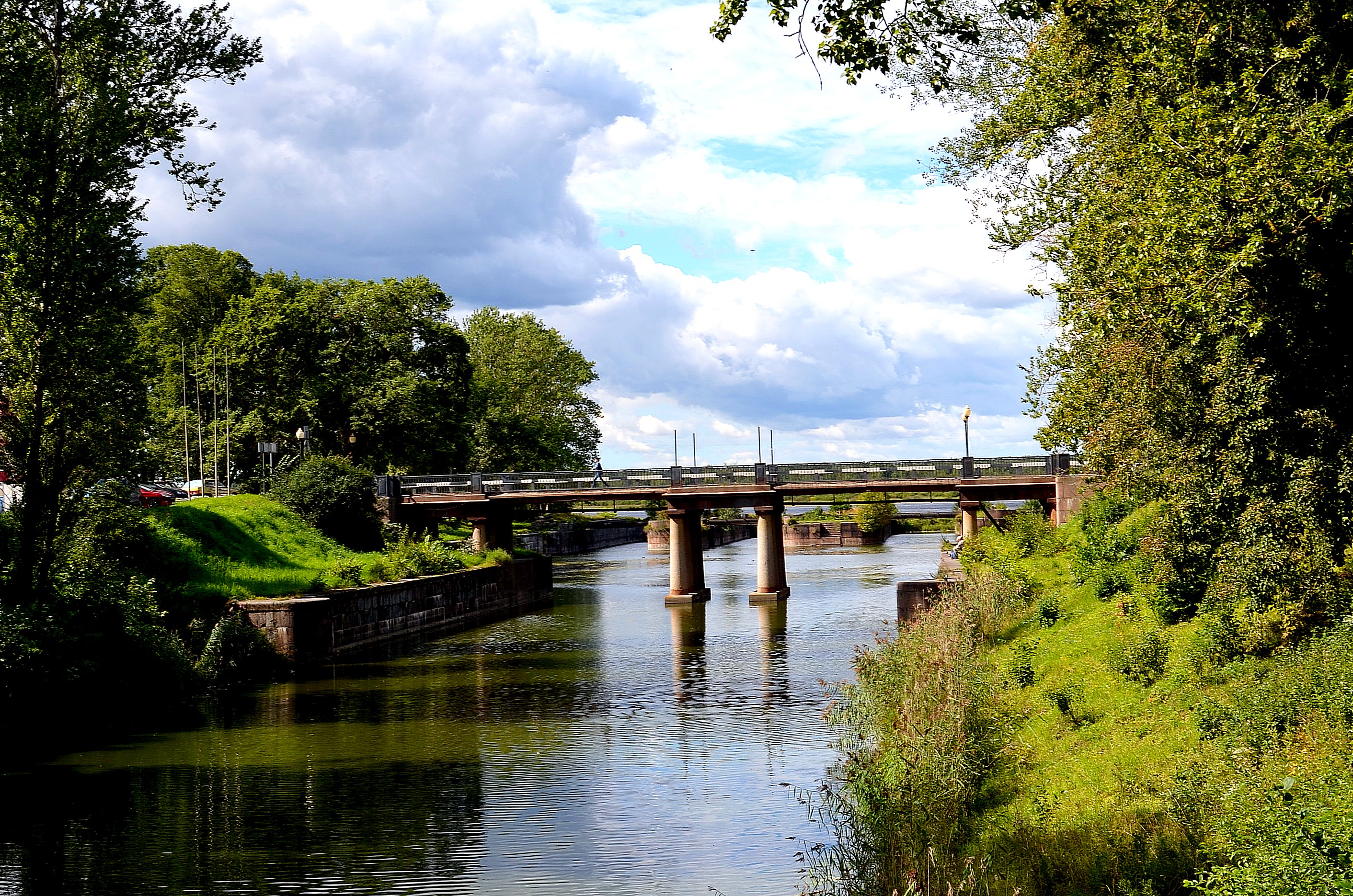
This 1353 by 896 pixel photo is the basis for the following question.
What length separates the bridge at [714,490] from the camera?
171 ft

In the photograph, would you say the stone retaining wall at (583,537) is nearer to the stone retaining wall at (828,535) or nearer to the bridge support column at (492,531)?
the stone retaining wall at (828,535)

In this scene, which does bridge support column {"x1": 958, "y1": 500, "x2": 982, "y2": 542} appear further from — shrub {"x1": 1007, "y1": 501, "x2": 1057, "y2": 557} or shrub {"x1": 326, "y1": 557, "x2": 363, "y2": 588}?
shrub {"x1": 326, "y1": 557, "x2": 363, "y2": 588}

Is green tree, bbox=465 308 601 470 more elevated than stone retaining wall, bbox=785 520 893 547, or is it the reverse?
green tree, bbox=465 308 601 470

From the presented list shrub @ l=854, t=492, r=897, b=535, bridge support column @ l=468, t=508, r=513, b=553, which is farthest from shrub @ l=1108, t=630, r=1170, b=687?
shrub @ l=854, t=492, r=897, b=535

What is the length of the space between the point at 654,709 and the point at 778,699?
2797 millimetres

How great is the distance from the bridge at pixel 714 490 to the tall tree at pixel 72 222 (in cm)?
2964

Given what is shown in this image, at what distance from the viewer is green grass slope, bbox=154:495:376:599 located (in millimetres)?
34594

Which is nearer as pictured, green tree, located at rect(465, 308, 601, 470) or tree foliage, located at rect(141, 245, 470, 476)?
tree foliage, located at rect(141, 245, 470, 476)

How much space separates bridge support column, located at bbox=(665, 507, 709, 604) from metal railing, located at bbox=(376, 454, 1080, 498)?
151 cm

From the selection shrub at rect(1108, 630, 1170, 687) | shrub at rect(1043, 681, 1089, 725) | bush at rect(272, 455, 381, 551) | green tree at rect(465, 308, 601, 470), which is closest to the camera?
shrub at rect(1043, 681, 1089, 725)

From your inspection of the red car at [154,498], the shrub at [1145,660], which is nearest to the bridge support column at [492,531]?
the red car at [154,498]

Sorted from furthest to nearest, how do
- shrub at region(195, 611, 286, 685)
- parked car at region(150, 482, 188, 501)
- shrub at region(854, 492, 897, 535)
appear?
shrub at region(854, 492, 897, 535)
parked car at region(150, 482, 188, 501)
shrub at region(195, 611, 286, 685)

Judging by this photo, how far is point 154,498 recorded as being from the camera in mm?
41062

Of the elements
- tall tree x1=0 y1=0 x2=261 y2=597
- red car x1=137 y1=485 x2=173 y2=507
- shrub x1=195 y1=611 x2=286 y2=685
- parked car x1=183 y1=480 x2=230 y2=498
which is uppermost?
tall tree x1=0 y1=0 x2=261 y2=597
